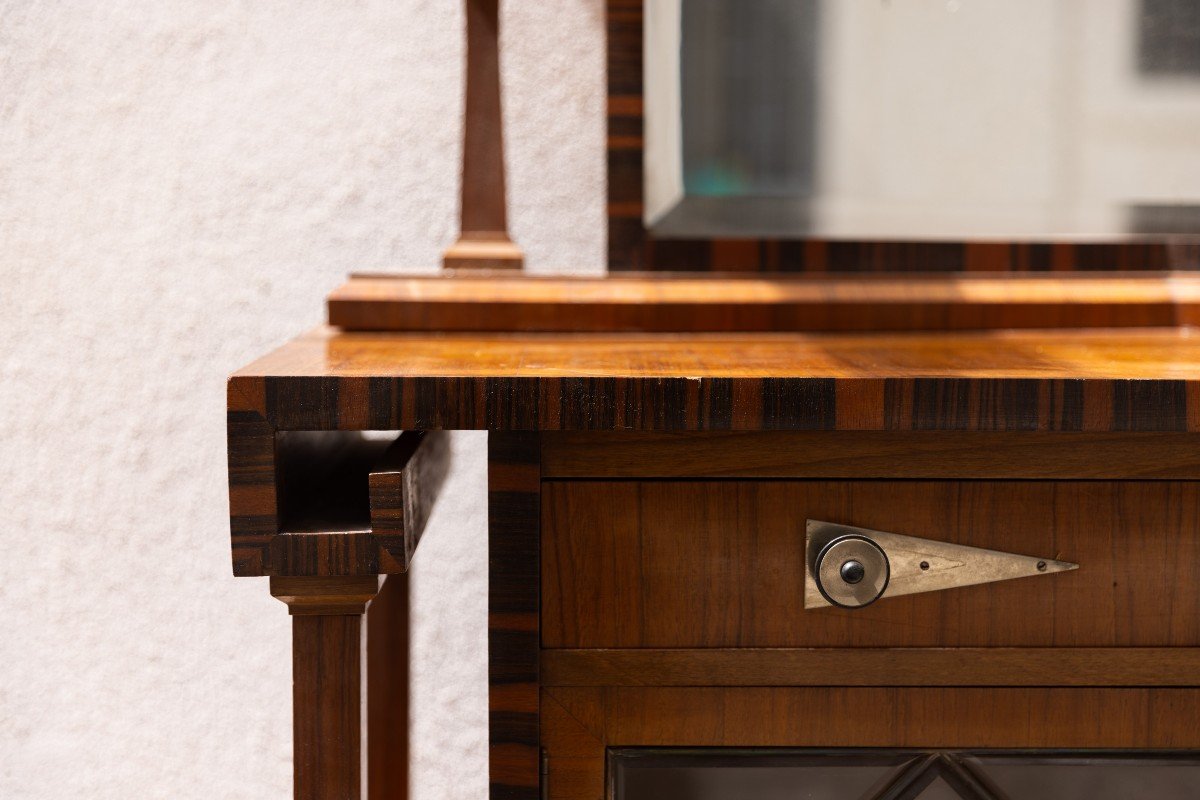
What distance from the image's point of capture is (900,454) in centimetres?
33

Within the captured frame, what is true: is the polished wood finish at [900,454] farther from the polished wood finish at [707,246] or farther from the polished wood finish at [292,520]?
the polished wood finish at [707,246]

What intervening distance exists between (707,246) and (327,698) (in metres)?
0.35

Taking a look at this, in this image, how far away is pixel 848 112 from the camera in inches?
22.2

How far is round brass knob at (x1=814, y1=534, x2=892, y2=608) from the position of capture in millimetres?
328

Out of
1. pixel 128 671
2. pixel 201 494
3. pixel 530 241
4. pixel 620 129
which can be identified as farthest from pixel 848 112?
pixel 128 671

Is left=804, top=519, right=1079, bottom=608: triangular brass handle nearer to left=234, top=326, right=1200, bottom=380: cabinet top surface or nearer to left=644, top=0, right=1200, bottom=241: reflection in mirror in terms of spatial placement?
left=234, top=326, right=1200, bottom=380: cabinet top surface

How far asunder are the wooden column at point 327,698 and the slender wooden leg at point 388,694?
0.28m

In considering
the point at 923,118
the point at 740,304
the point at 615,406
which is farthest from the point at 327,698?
the point at 923,118

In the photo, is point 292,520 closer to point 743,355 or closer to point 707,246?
point 743,355

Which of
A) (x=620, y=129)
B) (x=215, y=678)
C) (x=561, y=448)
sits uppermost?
(x=620, y=129)

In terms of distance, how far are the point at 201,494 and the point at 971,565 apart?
0.59 meters

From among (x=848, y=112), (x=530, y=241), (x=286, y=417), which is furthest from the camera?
(x=530, y=241)

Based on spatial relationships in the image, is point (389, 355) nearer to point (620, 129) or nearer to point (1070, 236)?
point (620, 129)

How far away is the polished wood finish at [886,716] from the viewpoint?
34 cm
